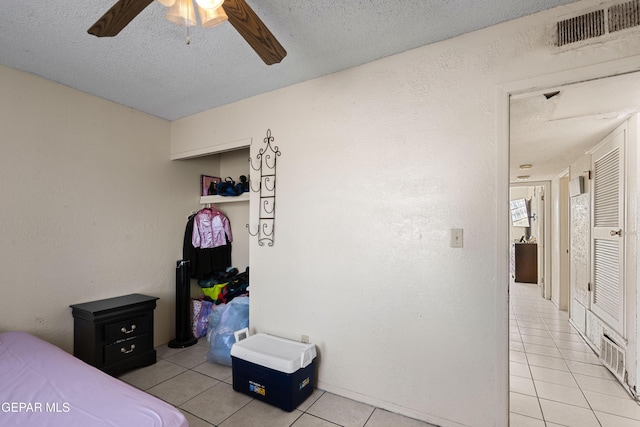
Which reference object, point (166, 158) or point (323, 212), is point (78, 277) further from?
point (323, 212)

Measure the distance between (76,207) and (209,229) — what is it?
4.04ft

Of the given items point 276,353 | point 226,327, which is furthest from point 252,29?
point 226,327

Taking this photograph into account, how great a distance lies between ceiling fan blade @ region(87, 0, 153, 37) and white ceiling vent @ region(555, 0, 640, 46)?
6.71 feet

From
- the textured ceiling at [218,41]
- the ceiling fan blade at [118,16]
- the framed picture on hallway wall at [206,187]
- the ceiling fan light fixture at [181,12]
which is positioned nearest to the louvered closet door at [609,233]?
the textured ceiling at [218,41]

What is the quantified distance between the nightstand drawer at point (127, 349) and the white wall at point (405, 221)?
111cm

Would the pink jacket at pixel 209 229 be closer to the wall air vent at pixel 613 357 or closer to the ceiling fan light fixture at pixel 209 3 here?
the ceiling fan light fixture at pixel 209 3

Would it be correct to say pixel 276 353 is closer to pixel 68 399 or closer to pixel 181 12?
pixel 68 399

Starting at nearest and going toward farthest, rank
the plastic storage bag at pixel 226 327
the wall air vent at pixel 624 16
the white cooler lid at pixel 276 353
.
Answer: the wall air vent at pixel 624 16
the white cooler lid at pixel 276 353
the plastic storage bag at pixel 226 327

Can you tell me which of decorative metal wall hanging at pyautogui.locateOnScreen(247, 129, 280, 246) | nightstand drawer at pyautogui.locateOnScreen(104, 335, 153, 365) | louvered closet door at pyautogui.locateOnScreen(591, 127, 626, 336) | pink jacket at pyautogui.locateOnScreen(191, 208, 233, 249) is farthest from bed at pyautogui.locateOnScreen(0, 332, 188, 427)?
louvered closet door at pyautogui.locateOnScreen(591, 127, 626, 336)

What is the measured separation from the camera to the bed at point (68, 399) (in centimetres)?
114

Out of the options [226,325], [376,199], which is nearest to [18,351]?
[226,325]

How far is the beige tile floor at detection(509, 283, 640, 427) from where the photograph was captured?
2.03 m

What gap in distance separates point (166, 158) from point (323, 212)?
6.83 feet

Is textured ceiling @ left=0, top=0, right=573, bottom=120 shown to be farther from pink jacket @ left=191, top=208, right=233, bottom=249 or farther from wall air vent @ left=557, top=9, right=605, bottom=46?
pink jacket @ left=191, top=208, right=233, bottom=249
